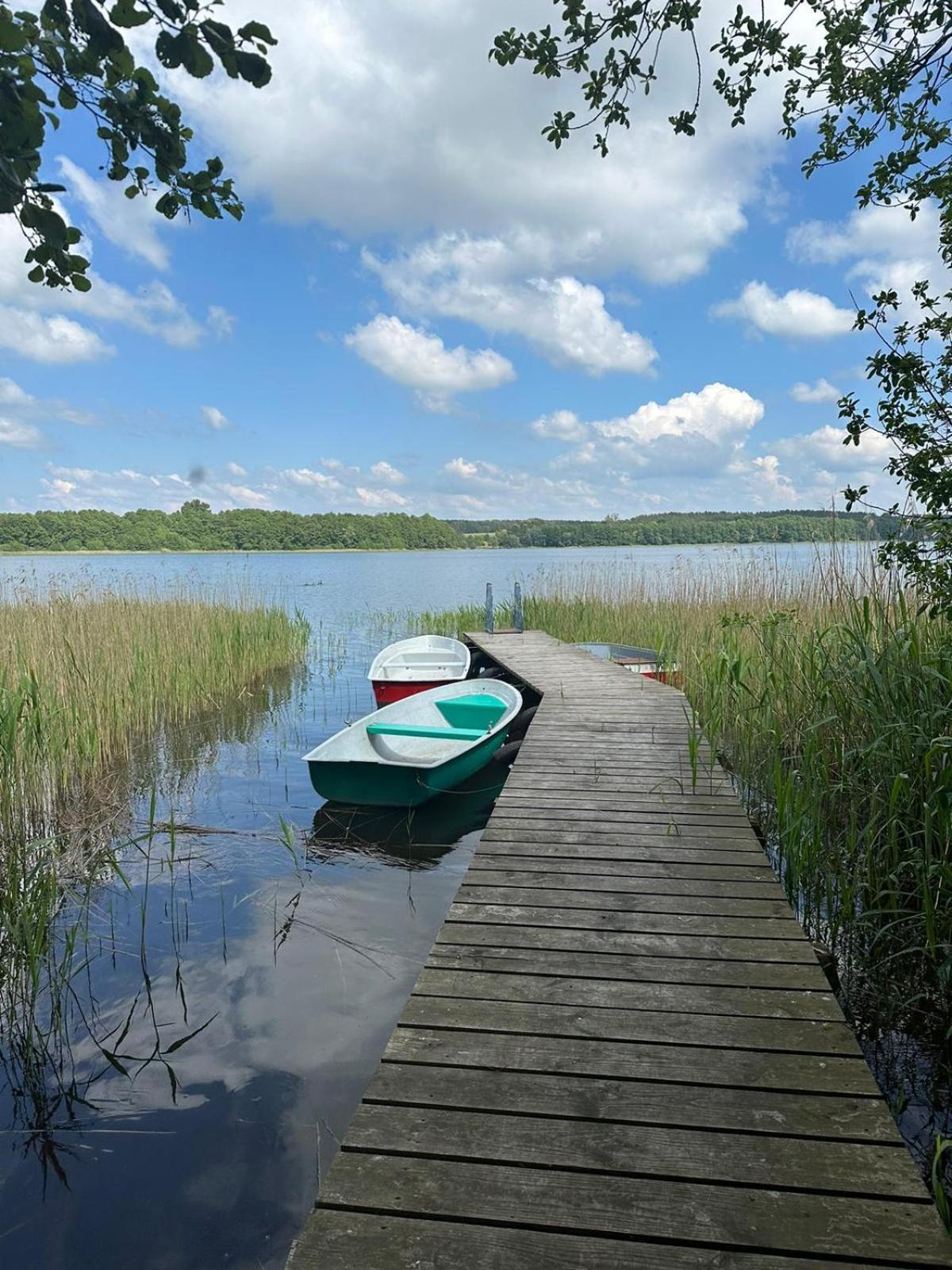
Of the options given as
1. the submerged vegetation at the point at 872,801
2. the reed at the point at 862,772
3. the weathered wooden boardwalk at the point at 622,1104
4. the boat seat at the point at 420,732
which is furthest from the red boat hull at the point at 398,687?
the weathered wooden boardwalk at the point at 622,1104

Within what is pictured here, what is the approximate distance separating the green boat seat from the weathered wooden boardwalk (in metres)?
3.47

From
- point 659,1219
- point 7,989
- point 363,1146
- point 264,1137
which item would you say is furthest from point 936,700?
point 7,989

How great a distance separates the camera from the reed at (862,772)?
2.84m

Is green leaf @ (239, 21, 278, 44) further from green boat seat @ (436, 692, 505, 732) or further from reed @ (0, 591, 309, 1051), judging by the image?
green boat seat @ (436, 692, 505, 732)

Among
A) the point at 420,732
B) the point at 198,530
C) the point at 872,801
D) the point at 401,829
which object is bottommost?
the point at 401,829

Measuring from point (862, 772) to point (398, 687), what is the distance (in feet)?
17.9

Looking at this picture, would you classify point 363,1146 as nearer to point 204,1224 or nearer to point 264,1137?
point 204,1224

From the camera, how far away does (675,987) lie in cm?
213

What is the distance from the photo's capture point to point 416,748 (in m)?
6.14

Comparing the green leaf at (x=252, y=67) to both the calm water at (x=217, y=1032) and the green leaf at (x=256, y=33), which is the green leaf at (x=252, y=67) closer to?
the green leaf at (x=256, y=33)

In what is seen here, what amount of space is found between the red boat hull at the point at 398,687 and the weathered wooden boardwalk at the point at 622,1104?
5.07 metres

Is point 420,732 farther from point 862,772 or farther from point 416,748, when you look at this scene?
point 862,772

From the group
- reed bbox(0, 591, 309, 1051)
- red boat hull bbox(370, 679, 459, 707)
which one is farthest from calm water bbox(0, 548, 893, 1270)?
red boat hull bbox(370, 679, 459, 707)

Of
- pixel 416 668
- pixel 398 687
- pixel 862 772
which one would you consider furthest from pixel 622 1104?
pixel 416 668
